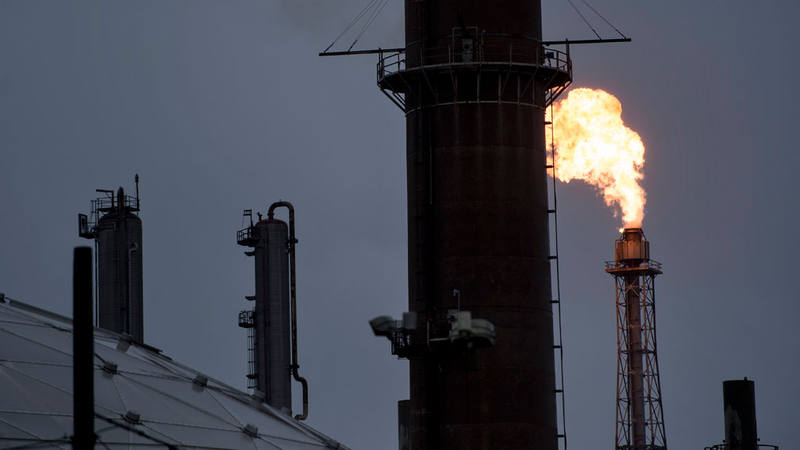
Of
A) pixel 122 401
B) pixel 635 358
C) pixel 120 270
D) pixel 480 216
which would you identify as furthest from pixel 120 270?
pixel 635 358

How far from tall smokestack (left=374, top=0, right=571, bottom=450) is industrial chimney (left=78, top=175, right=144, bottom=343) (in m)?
17.6

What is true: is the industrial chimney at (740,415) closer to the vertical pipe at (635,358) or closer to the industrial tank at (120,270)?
the industrial tank at (120,270)

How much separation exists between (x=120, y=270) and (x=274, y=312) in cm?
751

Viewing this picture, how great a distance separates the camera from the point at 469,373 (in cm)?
6525

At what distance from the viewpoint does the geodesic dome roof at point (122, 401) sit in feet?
142

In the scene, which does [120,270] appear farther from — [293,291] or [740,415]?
[740,415]

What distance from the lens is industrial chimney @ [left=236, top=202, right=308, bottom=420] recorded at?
78.1m

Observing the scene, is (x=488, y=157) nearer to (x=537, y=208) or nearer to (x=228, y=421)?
(x=537, y=208)

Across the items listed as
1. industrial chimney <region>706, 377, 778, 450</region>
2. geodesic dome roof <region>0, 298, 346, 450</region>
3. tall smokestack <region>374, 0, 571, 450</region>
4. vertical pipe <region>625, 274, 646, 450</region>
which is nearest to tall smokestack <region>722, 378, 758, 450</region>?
industrial chimney <region>706, 377, 778, 450</region>

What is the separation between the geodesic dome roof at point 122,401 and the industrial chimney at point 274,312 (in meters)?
24.8

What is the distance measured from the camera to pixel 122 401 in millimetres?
45844

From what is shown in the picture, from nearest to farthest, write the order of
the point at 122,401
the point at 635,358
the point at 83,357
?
the point at 83,357 → the point at 122,401 → the point at 635,358

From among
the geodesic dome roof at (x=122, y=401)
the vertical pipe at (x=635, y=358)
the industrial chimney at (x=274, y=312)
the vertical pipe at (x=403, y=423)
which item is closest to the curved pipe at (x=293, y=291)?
the industrial chimney at (x=274, y=312)

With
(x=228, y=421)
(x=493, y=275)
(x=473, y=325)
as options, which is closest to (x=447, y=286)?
(x=493, y=275)
